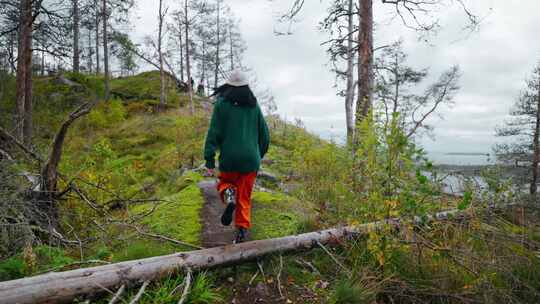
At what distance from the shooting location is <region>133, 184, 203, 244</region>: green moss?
4.31 meters

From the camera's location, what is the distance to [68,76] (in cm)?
2255

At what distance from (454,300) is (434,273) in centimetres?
29

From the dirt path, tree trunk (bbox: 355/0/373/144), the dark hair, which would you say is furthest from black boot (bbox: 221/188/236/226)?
tree trunk (bbox: 355/0/373/144)

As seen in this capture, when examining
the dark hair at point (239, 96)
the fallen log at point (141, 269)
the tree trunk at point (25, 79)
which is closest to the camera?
the fallen log at point (141, 269)

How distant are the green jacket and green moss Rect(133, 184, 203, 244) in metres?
1.18

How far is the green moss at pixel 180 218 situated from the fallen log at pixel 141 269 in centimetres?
89

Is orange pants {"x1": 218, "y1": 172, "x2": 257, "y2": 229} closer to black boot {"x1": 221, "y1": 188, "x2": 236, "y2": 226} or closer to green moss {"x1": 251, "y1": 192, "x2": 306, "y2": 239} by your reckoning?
black boot {"x1": 221, "y1": 188, "x2": 236, "y2": 226}

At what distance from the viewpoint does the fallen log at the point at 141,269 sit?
248 cm

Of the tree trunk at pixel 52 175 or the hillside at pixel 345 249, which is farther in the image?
the tree trunk at pixel 52 175

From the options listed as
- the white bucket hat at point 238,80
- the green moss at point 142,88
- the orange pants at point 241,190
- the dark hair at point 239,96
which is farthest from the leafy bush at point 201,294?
the green moss at point 142,88

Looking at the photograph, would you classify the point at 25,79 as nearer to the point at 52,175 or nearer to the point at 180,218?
the point at 52,175

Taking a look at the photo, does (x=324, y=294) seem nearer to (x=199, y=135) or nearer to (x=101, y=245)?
(x=101, y=245)

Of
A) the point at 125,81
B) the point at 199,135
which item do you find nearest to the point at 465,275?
the point at 199,135

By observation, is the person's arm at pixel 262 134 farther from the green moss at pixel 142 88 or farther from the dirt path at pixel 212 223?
the green moss at pixel 142 88
